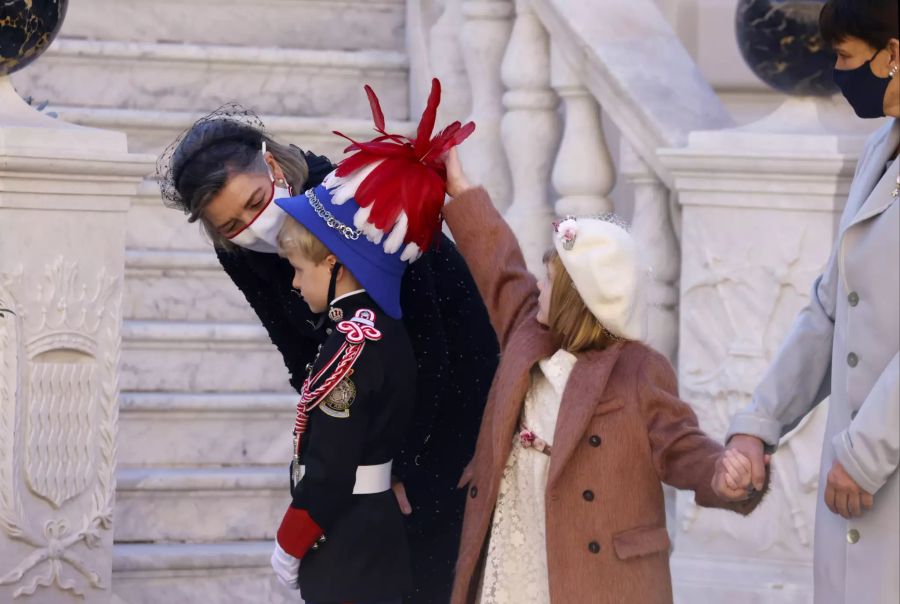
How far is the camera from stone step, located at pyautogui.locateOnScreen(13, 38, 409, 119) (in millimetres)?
5297

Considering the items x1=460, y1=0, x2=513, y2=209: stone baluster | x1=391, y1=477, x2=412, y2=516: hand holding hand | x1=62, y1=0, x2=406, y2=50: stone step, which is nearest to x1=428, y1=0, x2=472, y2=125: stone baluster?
x1=460, y1=0, x2=513, y2=209: stone baluster

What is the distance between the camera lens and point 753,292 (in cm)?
384

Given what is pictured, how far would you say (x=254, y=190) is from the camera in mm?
3162

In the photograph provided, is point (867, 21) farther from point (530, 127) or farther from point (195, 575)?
point (195, 575)

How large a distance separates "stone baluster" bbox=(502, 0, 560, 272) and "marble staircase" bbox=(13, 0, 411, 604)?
0.69 metres

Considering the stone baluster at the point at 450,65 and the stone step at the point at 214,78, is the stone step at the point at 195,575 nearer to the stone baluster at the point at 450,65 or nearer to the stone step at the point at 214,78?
the stone baluster at the point at 450,65

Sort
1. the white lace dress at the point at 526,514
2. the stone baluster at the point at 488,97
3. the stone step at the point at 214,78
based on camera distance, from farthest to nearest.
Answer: the stone step at the point at 214,78
the stone baluster at the point at 488,97
the white lace dress at the point at 526,514

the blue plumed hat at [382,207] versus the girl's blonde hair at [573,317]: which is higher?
the blue plumed hat at [382,207]

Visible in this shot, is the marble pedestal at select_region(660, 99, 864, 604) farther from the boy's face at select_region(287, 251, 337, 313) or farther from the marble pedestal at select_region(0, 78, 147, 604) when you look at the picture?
the marble pedestal at select_region(0, 78, 147, 604)

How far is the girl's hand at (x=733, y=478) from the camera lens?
2.72m

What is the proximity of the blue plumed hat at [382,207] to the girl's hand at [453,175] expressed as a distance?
4 cm

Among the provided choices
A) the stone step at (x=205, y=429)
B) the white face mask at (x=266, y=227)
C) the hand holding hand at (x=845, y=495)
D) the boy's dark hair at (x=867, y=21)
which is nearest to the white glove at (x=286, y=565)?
the white face mask at (x=266, y=227)

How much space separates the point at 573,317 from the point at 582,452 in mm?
244

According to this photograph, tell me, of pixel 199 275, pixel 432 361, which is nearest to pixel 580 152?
pixel 199 275
